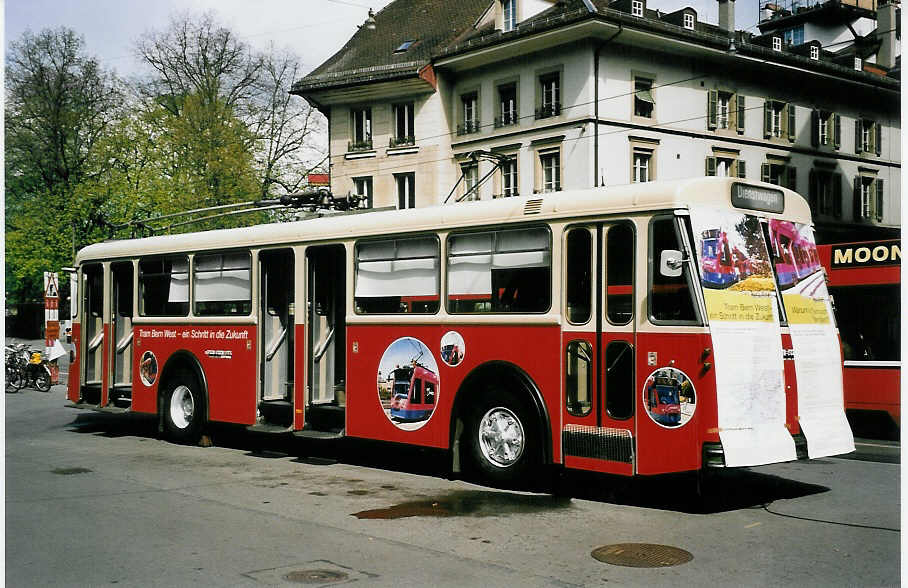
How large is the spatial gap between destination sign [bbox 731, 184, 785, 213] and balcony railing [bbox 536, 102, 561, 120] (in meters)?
27.9

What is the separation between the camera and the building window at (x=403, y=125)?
141 feet

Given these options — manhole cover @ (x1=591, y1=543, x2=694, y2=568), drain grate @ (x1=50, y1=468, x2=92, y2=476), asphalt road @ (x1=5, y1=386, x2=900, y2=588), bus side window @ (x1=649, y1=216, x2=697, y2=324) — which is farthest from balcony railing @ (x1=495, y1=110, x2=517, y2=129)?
manhole cover @ (x1=591, y1=543, x2=694, y2=568)

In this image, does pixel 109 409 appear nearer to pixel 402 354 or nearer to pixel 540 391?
pixel 402 354

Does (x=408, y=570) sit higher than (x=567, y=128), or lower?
lower

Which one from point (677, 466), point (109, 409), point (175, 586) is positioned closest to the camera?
point (175, 586)

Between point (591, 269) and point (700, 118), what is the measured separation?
99.0 feet

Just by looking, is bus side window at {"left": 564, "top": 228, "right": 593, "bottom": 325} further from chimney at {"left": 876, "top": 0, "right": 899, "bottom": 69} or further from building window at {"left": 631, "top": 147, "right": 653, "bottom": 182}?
building window at {"left": 631, "top": 147, "right": 653, "bottom": 182}

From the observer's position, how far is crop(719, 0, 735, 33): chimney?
4238 cm

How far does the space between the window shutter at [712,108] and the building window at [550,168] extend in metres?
5.76

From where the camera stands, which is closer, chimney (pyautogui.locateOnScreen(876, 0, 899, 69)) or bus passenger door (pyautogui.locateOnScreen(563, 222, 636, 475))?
bus passenger door (pyautogui.locateOnScreen(563, 222, 636, 475))

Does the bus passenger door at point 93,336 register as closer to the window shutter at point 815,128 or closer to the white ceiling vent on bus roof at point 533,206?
the white ceiling vent on bus roof at point 533,206

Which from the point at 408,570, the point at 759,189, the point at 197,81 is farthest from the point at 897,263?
the point at 197,81

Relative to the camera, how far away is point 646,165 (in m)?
37.4

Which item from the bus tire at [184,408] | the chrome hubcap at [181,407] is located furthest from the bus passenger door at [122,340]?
the chrome hubcap at [181,407]
